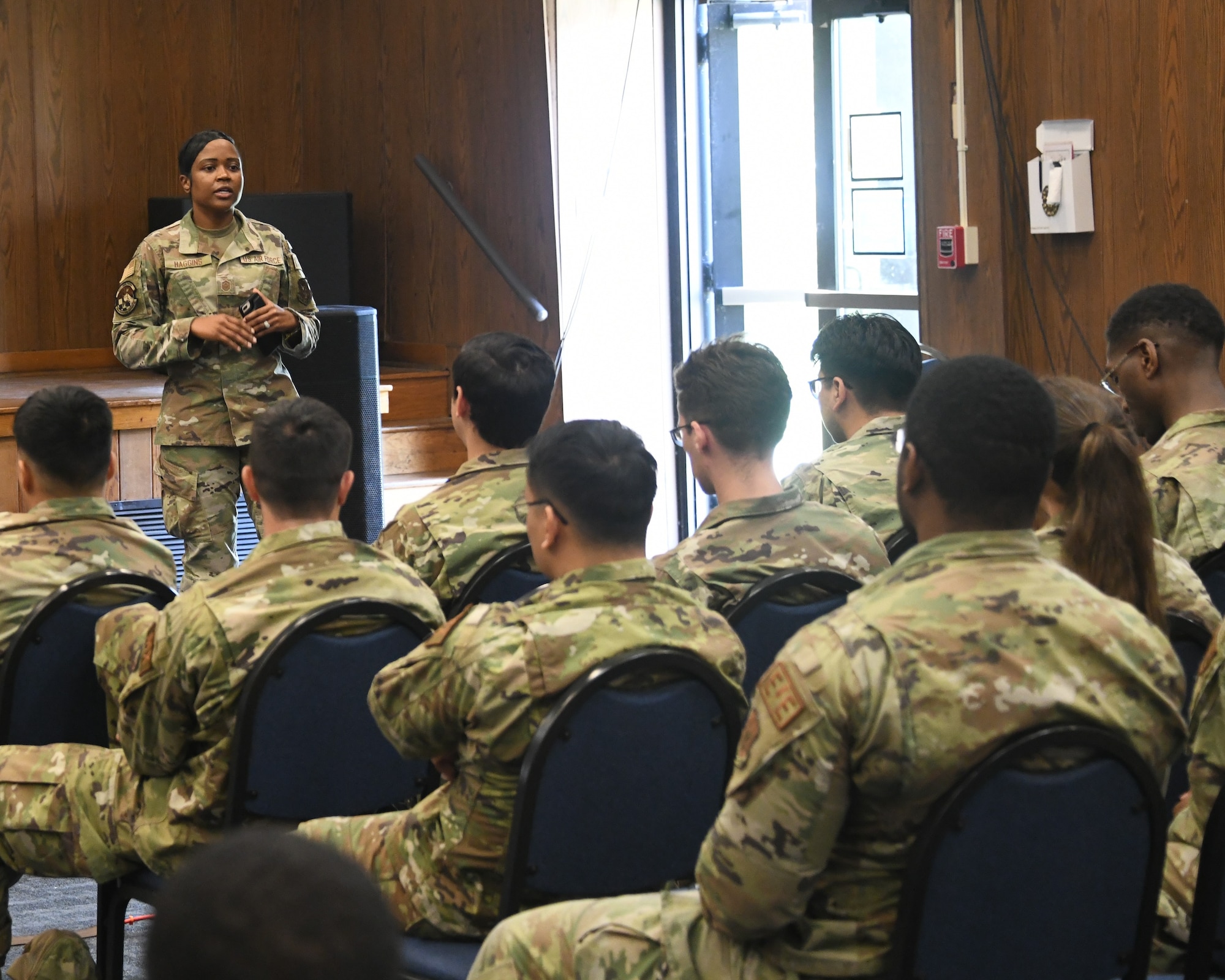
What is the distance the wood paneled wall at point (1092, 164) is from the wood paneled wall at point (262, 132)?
8.68 feet

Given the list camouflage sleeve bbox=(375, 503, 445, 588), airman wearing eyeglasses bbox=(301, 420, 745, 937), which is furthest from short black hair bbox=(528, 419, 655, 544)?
camouflage sleeve bbox=(375, 503, 445, 588)

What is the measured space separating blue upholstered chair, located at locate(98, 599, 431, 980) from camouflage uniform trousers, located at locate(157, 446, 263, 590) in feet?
7.07

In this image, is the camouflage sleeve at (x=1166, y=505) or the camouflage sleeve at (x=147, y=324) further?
the camouflage sleeve at (x=147, y=324)

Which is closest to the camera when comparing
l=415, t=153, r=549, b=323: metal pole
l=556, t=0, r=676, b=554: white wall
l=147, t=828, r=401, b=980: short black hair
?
l=147, t=828, r=401, b=980: short black hair

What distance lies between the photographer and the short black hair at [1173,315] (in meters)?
2.98

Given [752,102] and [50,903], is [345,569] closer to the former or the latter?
[50,903]

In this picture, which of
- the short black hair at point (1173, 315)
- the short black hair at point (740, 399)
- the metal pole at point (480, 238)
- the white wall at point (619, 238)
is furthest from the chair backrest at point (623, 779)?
the metal pole at point (480, 238)

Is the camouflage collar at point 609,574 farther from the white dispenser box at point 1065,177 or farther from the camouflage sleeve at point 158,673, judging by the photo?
the white dispenser box at point 1065,177

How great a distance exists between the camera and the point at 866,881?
1.42 meters

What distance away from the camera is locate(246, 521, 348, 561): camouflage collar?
2191 mm

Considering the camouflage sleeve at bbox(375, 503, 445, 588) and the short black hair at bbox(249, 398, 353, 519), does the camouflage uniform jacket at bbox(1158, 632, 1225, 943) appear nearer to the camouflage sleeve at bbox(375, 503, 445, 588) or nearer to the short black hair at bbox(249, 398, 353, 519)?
the short black hair at bbox(249, 398, 353, 519)

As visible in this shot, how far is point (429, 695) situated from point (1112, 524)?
2.81ft

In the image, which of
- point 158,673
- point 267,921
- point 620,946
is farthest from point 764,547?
point 267,921

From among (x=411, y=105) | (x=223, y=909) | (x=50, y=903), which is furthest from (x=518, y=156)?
(x=223, y=909)
